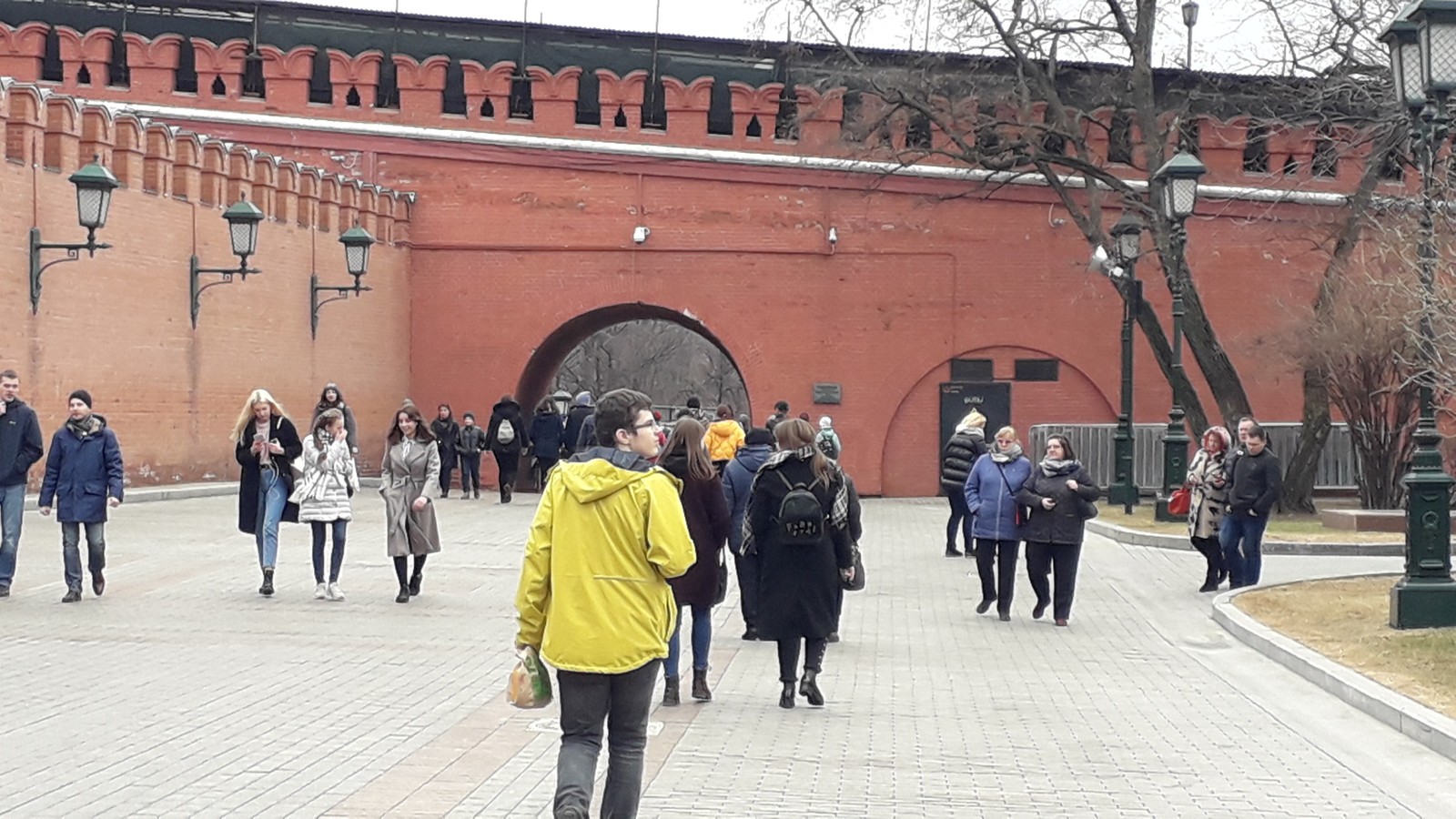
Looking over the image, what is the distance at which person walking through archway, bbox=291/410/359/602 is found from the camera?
14555mm

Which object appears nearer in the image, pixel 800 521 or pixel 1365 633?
pixel 800 521

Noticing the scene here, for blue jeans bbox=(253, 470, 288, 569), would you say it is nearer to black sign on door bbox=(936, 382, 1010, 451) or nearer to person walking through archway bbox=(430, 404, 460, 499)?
person walking through archway bbox=(430, 404, 460, 499)

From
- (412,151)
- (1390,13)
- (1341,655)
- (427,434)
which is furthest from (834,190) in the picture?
(1341,655)

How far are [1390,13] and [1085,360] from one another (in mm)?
9242

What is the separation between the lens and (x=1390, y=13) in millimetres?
24984

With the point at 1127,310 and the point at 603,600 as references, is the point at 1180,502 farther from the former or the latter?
the point at 603,600

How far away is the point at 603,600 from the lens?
6.30 meters

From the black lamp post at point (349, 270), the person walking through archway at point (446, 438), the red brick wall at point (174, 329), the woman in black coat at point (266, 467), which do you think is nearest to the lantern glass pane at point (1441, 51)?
the woman in black coat at point (266, 467)

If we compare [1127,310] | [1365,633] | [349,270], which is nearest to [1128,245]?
[1127,310]

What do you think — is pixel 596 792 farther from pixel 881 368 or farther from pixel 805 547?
pixel 881 368

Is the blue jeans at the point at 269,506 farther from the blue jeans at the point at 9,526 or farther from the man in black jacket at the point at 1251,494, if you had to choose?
the man in black jacket at the point at 1251,494

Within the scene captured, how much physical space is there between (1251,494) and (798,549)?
676 centimetres

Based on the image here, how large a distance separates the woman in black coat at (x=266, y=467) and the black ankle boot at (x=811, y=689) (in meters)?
5.79

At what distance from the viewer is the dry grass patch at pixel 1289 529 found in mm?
22172
